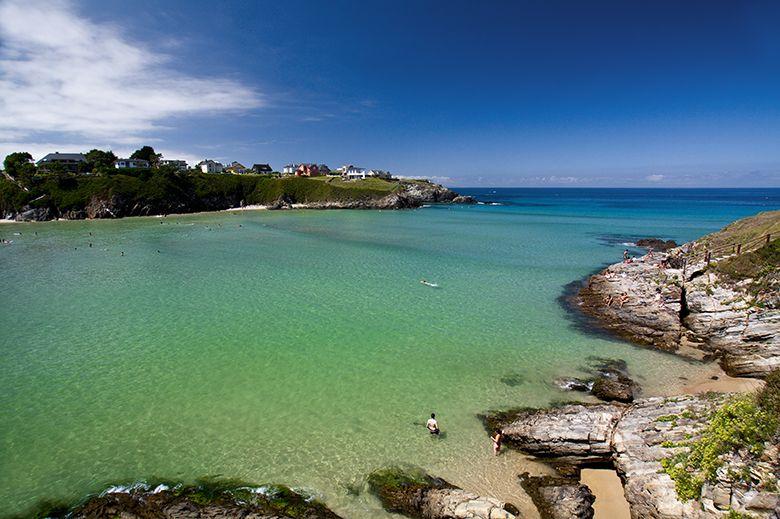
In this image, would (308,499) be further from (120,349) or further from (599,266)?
(599,266)

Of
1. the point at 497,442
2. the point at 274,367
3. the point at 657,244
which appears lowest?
the point at 497,442

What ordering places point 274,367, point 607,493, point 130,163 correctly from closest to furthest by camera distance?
1. point 607,493
2. point 274,367
3. point 130,163

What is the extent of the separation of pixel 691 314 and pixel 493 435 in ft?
58.2

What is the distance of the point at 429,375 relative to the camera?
18.6 m

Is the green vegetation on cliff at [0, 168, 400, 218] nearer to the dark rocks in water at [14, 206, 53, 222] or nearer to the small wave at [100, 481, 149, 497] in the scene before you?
the dark rocks in water at [14, 206, 53, 222]

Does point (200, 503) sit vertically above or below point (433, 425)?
below

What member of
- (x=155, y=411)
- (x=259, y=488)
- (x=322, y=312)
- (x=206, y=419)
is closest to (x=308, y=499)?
(x=259, y=488)

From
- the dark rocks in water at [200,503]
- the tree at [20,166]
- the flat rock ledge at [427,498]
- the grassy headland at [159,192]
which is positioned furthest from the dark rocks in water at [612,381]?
the tree at [20,166]

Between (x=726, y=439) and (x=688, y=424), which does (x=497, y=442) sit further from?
(x=726, y=439)

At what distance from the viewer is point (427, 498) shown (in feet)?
36.6

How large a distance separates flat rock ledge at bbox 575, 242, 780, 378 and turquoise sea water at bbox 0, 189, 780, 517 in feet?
7.08

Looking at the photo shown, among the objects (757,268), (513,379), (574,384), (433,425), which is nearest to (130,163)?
(513,379)

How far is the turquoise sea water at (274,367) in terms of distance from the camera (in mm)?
12945

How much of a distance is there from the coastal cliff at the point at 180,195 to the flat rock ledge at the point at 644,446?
115 m
